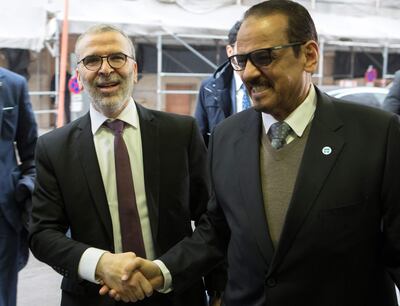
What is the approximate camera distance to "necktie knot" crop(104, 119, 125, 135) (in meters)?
2.25

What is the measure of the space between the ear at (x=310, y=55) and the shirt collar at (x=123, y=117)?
82 centimetres

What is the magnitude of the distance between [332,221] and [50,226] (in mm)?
1130

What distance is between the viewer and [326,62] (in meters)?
13.8

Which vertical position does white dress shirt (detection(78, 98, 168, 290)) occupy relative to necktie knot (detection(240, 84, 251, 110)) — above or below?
below

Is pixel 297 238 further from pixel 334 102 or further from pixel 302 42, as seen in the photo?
pixel 302 42

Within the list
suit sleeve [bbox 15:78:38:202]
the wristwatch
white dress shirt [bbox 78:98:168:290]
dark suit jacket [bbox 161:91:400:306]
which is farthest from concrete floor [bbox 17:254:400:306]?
dark suit jacket [bbox 161:91:400:306]

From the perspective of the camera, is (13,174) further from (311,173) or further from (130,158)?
(311,173)

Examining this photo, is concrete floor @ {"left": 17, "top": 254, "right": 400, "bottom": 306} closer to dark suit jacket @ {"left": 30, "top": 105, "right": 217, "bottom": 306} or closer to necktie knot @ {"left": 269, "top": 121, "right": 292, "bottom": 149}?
dark suit jacket @ {"left": 30, "top": 105, "right": 217, "bottom": 306}

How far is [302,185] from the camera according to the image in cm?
170

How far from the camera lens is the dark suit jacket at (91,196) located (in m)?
2.13

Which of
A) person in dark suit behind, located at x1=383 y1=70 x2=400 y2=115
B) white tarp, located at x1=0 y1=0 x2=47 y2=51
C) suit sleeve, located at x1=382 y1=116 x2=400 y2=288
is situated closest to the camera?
suit sleeve, located at x1=382 y1=116 x2=400 y2=288

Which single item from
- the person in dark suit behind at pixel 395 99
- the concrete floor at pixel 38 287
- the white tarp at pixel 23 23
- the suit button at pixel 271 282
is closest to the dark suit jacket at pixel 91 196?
the suit button at pixel 271 282

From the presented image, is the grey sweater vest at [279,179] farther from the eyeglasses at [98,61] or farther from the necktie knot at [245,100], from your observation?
the necktie knot at [245,100]

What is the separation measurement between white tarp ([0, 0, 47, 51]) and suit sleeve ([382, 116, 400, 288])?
9016 mm
